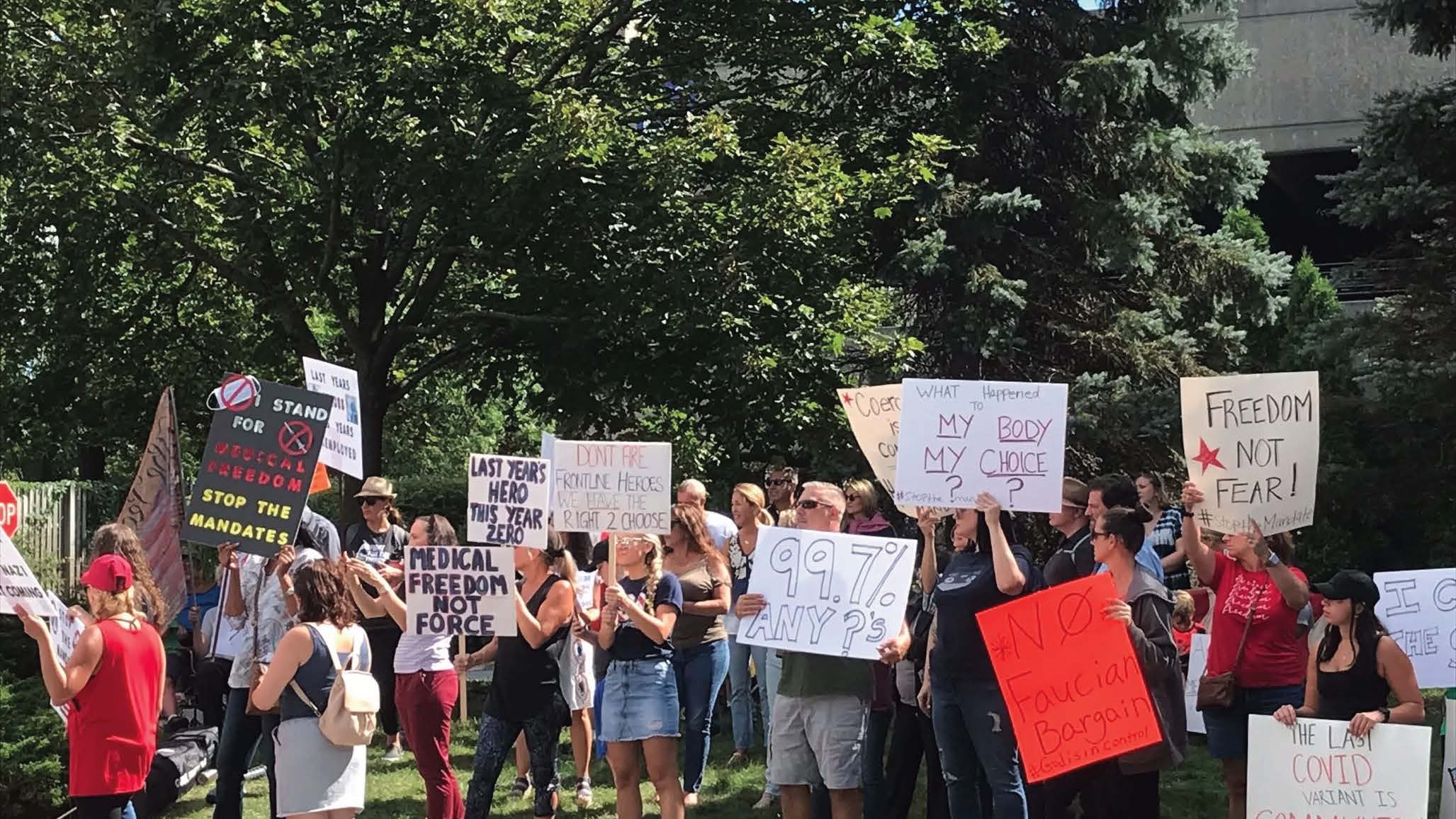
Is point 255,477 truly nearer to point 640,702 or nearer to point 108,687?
point 108,687

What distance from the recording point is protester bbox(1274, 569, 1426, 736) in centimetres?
631

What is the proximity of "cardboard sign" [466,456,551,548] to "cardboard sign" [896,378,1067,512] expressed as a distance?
1.83m

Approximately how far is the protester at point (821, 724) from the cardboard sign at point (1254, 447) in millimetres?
1507

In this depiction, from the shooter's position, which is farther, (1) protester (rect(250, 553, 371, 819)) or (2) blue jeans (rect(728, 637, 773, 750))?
(2) blue jeans (rect(728, 637, 773, 750))

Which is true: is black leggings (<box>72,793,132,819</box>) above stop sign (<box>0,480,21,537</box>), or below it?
below

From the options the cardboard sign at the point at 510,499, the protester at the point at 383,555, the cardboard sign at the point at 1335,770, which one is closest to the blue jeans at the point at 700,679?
the cardboard sign at the point at 510,499

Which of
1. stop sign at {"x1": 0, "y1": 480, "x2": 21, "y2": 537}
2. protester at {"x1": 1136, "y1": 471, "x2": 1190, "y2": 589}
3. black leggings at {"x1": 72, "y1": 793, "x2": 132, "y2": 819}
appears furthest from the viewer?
stop sign at {"x1": 0, "y1": 480, "x2": 21, "y2": 537}

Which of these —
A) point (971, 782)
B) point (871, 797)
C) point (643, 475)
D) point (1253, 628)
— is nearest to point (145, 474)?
point (643, 475)

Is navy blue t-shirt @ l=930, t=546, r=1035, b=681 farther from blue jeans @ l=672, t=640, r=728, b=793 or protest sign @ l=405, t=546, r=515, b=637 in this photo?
protest sign @ l=405, t=546, r=515, b=637

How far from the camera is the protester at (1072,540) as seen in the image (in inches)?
278

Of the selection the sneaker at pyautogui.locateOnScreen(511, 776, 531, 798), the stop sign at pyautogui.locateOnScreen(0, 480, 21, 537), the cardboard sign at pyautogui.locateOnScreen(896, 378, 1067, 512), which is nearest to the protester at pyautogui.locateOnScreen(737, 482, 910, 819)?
the cardboard sign at pyautogui.locateOnScreen(896, 378, 1067, 512)

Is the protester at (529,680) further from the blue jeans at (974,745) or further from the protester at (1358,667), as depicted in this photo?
the protester at (1358,667)

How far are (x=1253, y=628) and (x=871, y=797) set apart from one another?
202 centimetres

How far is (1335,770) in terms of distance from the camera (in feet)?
20.1
